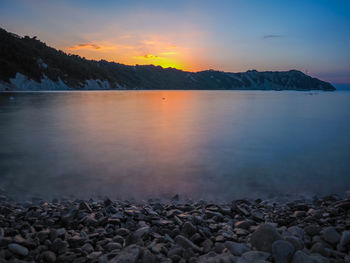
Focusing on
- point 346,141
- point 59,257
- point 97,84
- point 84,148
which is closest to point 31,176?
point 84,148

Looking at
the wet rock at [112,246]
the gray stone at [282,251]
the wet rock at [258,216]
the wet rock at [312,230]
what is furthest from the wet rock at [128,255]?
the wet rock at [312,230]

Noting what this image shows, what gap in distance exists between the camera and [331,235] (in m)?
3.38

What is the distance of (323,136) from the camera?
14.8 metres

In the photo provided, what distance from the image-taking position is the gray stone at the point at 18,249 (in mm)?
3125

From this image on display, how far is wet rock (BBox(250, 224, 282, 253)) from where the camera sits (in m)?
3.19

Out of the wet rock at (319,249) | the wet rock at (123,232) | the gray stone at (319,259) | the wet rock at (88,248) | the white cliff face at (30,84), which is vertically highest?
A: the white cliff face at (30,84)

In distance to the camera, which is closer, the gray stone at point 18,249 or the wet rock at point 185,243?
the gray stone at point 18,249

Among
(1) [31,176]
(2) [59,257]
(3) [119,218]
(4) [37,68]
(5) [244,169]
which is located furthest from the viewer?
(4) [37,68]

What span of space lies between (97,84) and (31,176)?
13260 centimetres

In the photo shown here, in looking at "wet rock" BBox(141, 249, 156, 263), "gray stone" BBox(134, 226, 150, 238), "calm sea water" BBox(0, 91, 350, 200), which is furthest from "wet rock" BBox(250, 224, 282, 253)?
"calm sea water" BBox(0, 91, 350, 200)

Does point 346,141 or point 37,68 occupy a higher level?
point 37,68

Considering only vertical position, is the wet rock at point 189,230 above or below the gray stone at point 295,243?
below

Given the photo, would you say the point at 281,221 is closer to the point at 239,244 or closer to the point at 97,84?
the point at 239,244

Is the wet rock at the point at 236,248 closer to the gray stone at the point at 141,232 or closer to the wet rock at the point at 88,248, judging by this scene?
the gray stone at the point at 141,232
